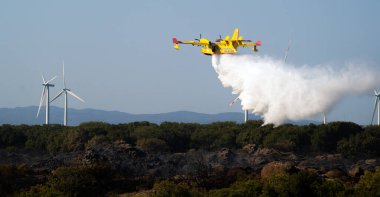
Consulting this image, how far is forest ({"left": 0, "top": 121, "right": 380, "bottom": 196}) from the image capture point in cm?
7000

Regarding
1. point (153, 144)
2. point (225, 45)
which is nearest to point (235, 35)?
point (225, 45)

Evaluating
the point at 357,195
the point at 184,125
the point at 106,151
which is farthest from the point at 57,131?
the point at 357,195

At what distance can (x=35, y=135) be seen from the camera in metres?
154

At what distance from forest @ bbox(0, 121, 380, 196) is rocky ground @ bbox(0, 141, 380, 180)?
173mm

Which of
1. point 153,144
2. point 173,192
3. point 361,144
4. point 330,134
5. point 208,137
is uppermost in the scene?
point 330,134

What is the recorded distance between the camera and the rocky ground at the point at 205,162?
89625 millimetres

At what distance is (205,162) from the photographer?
111000mm

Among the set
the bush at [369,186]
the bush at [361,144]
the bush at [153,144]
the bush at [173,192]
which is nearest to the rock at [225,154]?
the bush at [153,144]

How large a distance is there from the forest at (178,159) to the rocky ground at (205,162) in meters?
0.17

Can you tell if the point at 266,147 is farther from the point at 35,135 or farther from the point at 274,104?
the point at 35,135

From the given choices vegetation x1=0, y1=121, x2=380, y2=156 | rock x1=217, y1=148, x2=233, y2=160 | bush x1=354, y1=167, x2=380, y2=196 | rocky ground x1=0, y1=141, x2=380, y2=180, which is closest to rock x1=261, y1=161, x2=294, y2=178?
rocky ground x1=0, y1=141, x2=380, y2=180

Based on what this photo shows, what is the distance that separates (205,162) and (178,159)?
3.41m

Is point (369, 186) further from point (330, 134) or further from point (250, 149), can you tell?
point (330, 134)

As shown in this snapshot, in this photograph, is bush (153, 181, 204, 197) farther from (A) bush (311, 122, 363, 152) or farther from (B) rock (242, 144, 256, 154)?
(A) bush (311, 122, 363, 152)
